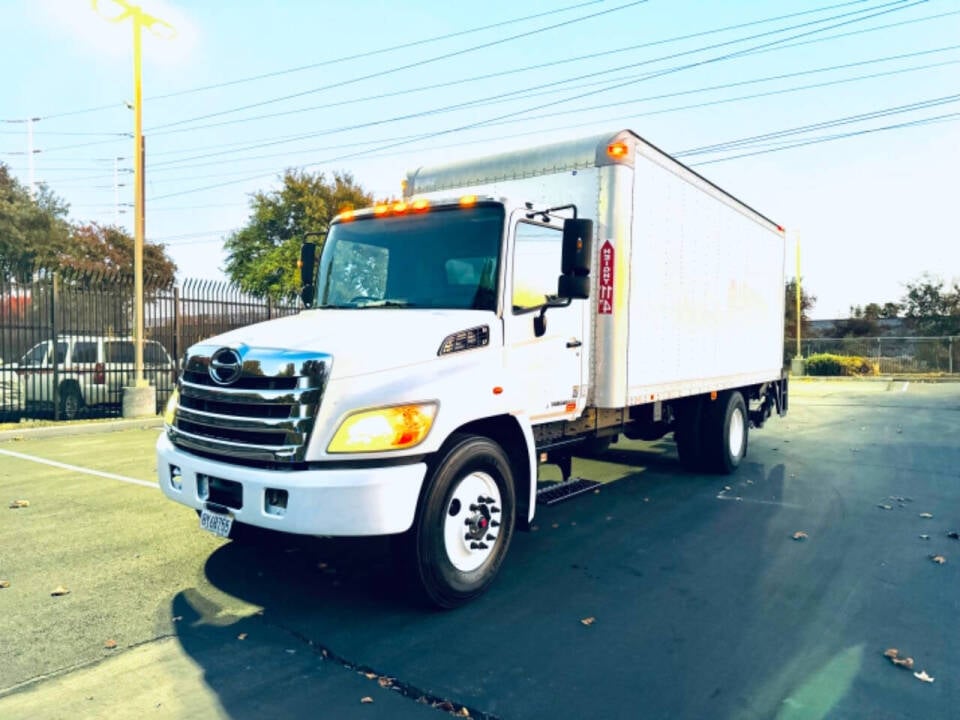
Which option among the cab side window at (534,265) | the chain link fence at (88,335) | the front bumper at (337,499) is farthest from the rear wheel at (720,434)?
the chain link fence at (88,335)

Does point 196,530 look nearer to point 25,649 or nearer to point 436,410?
point 25,649

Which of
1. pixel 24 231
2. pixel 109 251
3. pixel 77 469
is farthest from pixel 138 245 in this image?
pixel 109 251

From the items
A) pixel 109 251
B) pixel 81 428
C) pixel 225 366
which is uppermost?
pixel 109 251

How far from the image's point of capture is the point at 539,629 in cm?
397

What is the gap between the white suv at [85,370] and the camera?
13086 mm

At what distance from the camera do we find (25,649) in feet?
11.8

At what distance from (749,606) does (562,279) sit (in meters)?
2.42

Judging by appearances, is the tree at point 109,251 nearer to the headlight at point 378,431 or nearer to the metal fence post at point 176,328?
the metal fence post at point 176,328

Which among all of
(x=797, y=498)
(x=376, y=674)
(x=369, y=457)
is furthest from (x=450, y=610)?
(x=797, y=498)

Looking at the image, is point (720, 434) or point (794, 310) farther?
point (794, 310)

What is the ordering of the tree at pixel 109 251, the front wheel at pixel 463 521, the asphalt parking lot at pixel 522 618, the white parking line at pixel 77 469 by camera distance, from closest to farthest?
the asphalt parking lot at pixel 522 618
the front wheel at pixel 463 521
the white parking line at pixel 77 469
the tree at pixel 109 251

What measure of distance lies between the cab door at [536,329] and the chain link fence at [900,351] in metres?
30.6

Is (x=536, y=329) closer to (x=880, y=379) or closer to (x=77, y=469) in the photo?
(x=77, y=469)

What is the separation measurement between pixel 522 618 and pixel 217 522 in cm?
191
